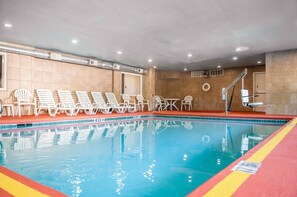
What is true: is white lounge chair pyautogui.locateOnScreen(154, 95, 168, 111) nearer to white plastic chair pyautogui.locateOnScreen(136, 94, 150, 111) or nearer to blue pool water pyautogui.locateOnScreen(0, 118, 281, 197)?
white plastic chair pyautogui.locateOnScreen(136, 94, 150, 111)

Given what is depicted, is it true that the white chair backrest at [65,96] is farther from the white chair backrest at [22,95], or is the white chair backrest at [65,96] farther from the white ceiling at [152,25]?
the white ceiling at [152,25]

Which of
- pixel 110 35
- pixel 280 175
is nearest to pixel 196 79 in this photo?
pixel 110 35

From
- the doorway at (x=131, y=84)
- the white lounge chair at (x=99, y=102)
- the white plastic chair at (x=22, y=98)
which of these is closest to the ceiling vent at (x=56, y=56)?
the white plastic chair at (x=22, y=98)

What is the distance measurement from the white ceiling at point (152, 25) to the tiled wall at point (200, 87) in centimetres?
423

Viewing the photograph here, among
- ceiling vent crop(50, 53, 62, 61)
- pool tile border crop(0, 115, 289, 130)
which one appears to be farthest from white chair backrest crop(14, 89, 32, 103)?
pool tile border crop(0, 115, 289, 130)

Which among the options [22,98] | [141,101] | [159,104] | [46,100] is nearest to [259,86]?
[159,104]

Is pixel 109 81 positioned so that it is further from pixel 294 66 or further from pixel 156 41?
pixel 294 66

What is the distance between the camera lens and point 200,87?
13930 millimetres

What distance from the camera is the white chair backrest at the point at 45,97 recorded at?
765 cm

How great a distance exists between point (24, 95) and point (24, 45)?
5.94 feet

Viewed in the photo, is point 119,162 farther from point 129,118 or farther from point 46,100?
point 46,100

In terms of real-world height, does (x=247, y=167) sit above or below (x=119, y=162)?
above

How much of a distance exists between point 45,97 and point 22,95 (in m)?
0.74

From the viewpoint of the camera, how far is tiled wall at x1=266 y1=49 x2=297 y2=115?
8.23m
